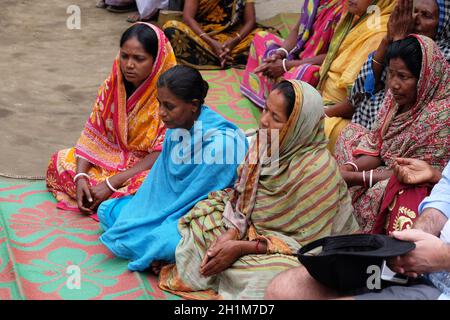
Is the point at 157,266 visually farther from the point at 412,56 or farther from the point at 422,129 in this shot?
the point at 412,56

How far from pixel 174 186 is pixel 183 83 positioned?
0.53 m

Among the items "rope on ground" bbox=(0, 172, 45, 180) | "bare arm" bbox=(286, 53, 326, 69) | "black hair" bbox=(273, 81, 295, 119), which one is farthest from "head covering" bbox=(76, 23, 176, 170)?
"bare arm" bbox=(286, 53, 326, 69)

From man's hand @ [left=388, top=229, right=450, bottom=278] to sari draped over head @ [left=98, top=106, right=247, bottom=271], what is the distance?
4.26 ft

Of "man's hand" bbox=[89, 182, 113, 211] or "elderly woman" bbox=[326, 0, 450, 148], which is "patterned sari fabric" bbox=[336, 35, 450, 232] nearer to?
"elderly woman" bbox=[326, 0, 450, 148]

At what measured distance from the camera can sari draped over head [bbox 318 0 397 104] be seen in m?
5.25

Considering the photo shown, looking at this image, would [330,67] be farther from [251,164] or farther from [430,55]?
[251,164]

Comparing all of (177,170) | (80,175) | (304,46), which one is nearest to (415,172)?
(177,170)

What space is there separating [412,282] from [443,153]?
3.67 ft

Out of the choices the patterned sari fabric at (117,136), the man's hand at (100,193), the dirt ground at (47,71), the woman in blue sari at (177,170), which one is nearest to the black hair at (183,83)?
the woman in blue sari at (177,170)

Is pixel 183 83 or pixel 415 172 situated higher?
pixel 183 83

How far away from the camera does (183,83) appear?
13.5 ft

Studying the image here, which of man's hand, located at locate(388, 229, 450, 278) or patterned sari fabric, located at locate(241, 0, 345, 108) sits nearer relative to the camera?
man's hand, located at locate(388, 229, 450, 278)

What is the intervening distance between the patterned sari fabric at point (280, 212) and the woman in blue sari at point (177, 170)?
7.2 inches

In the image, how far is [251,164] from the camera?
391 cm
